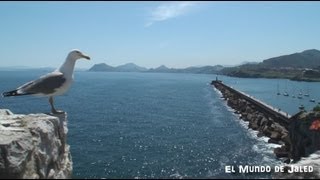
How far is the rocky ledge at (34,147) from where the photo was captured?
8.24 m

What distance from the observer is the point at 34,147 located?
29.3 ft

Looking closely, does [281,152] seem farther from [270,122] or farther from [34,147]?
[34,147]

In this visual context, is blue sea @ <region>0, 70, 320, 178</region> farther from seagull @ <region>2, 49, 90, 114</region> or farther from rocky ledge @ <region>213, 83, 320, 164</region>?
seagull @ <region>2, 49, 90, 114</region>

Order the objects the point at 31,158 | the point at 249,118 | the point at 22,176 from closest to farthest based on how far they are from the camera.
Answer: the point at 22,176 < the point at 31,158 < the point at 249,118

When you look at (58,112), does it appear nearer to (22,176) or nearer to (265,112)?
(22,176)

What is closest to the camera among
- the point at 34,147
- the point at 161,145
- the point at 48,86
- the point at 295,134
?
the point at 34,147

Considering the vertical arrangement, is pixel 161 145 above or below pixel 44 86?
below

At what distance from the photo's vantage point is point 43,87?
10.5 meters

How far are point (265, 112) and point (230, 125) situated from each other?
9.45 metres

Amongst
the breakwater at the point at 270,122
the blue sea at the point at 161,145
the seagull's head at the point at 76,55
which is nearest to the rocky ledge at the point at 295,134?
the breakwater at the point at 270,122

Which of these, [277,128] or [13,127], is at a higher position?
[13,127]

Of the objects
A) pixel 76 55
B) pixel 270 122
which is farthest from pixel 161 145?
pixel 76 55

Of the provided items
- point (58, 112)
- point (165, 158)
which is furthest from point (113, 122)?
point (58, 112)

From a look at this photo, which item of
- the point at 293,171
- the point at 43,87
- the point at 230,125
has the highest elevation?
the point at 43,87
